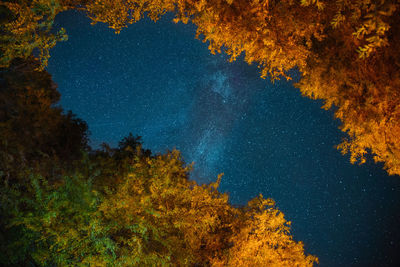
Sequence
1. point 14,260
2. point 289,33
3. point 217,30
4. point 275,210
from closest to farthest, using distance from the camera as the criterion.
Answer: point 289,33 < point 217,30 < point 14,260 < point 275,210

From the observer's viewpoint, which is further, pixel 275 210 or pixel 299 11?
pixel 275 210

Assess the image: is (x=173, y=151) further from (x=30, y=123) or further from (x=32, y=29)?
(x=32, y=29)

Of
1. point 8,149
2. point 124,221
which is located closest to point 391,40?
point 124,221

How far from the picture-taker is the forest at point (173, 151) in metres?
4.45

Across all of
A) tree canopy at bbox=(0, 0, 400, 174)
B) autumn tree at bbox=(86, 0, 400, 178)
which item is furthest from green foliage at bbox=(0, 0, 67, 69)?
autumn tree at bbox=(86, 0, 400, 178)

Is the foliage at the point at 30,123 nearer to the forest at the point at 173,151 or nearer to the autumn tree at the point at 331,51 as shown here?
the forest at the point at 173,151

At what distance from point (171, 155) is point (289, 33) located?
9920 millimetres

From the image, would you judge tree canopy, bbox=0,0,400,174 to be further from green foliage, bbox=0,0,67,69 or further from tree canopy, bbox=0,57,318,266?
tree canopy, bbox=0,57,318,266

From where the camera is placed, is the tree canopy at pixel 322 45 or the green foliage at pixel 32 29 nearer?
the tree canopy at pixel 322 45

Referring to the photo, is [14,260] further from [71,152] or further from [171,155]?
[171,155]

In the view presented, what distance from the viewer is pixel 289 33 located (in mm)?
5434

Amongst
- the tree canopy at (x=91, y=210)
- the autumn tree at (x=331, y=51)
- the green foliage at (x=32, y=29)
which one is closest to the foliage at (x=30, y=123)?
the tree canopy at (x=91, y=210)

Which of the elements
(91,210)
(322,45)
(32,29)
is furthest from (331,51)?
(91,210)

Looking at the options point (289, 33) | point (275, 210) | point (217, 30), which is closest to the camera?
point (289, 33)
